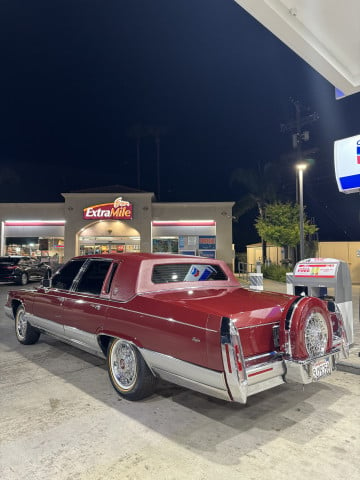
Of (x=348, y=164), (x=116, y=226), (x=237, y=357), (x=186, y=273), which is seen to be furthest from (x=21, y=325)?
(x=116, y=226)

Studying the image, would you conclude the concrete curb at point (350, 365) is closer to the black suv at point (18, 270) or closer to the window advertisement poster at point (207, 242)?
the black suv at point (18, 270)

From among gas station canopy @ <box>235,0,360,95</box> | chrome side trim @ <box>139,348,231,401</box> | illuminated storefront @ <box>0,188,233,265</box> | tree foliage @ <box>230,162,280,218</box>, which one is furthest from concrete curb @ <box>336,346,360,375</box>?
tree foliage @ <box>230,162,280,218</box>

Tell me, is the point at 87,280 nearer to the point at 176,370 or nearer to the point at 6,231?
the point at 176,370

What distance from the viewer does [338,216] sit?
3884cm

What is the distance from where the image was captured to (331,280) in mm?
5926

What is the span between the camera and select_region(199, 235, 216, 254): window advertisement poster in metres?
26.6

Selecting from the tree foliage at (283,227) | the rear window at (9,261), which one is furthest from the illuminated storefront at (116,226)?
the rear window at (9,261)

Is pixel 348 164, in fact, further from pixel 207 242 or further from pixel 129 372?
pixel 207 242

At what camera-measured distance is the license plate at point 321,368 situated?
135 inches

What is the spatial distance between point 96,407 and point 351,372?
375 centimetres

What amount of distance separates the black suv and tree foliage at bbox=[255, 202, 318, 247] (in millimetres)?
13497

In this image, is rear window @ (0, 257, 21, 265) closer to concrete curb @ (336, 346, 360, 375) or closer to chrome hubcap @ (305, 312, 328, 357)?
concrete curb @ (336, 346, 360, 375)

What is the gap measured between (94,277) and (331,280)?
3998 millimetres

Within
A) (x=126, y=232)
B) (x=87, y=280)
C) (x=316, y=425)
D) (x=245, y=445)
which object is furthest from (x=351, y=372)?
(x=126, y=232)
